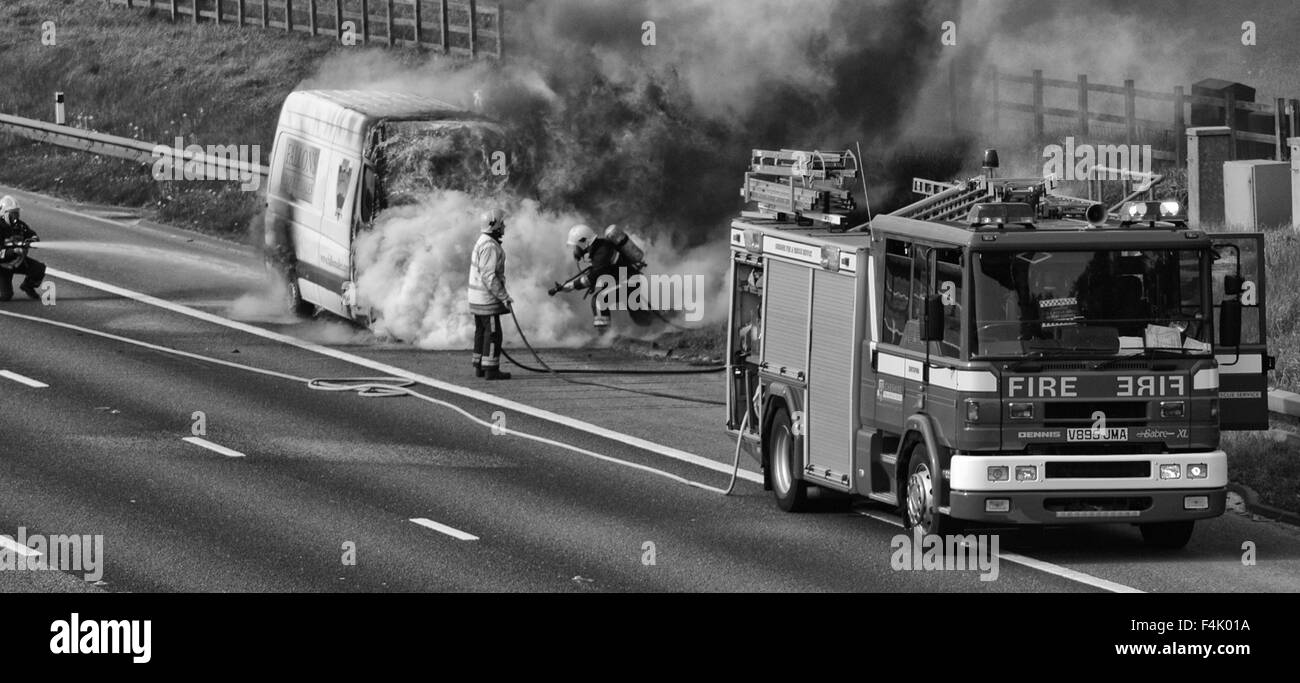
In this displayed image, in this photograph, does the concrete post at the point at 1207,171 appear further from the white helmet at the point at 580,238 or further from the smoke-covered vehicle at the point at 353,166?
the smoke-covered vehicle at the point at 353,166

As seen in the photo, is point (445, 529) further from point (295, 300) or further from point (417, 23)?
point (417, 23)

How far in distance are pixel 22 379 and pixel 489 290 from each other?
5100 mm

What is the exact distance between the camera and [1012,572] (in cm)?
1483

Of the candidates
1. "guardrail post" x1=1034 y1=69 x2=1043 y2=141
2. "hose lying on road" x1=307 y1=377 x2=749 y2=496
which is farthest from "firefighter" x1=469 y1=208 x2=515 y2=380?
"guardrail post" x1=1034 y1=69 x2=1043 y2=141

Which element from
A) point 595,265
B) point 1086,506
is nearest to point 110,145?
point 595,265

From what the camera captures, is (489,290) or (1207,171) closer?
(489,290)

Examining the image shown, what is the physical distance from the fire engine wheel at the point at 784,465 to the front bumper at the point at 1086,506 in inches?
95.7

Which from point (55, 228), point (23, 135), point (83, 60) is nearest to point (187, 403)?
point (55, 228)

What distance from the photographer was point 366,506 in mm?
17297

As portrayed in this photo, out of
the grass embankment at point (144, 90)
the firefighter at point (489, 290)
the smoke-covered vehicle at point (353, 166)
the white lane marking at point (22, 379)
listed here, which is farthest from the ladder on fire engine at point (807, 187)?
the grass embankment at point (144, 90)

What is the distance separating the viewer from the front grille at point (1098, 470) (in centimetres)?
1475

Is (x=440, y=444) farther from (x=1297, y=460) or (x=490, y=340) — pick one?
(x=1297, y=460)

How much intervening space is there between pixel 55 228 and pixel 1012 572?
77.8ft

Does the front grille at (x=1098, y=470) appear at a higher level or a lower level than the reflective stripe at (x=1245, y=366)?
lower
